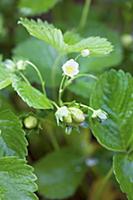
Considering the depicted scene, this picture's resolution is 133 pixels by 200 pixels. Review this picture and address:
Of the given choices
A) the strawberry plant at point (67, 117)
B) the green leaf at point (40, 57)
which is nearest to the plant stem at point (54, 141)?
the strawberry plant at point (67, 117)

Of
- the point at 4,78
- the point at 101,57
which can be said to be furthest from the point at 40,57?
the point at 4,78

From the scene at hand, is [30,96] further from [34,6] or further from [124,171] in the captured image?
[34,6]

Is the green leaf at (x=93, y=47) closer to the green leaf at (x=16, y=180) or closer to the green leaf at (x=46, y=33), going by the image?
the green leaf at (x=46, y=33)

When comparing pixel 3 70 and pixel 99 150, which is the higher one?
Answer: pixel 3 70

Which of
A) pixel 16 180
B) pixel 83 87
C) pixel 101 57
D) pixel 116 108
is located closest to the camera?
pixel 16 180

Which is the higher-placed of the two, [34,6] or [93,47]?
[34,6]

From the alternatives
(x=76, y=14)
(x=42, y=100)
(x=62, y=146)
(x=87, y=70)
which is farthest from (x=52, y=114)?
(x=76, y=14)

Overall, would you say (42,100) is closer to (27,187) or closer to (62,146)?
(27,187)
